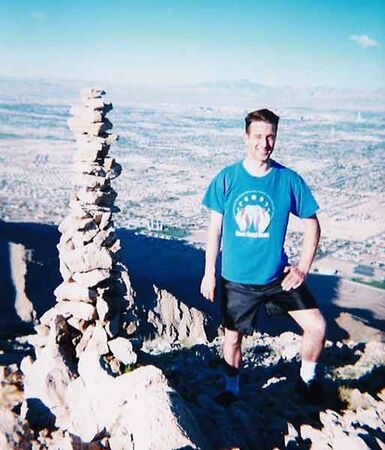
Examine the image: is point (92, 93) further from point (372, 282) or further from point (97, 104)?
point (372, 282)

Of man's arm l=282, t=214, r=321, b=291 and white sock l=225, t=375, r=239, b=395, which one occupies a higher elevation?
man's arm l=282, t=214, r=321, b=291

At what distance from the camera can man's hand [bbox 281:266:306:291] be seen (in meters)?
5.04

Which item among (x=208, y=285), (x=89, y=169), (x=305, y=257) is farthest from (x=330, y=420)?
(x=89, y=169)

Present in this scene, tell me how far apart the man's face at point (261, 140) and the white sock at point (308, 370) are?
95.4 inches

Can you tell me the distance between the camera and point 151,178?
74.2 metres

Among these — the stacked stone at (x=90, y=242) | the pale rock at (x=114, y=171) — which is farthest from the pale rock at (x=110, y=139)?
the pale rock at (x=114, y=171)

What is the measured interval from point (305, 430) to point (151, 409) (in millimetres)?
1782

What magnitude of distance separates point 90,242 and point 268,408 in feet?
10.3

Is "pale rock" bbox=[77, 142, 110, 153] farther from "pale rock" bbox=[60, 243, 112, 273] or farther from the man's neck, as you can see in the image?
the man's neck

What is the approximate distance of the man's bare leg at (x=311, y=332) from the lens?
522cm

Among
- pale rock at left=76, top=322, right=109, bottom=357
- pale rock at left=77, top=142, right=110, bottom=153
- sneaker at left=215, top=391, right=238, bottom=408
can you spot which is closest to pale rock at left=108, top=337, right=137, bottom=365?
pale rock at left=76, top=322, right=109, bottom=357

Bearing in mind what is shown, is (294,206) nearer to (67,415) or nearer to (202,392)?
(202,392)

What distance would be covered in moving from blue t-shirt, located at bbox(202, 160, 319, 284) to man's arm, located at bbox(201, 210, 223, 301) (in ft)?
0.24

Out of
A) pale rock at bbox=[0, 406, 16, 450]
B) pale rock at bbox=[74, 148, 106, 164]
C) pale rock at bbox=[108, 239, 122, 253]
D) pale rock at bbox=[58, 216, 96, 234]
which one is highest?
pale rock at bbox=[74, 148, 106, 164]
